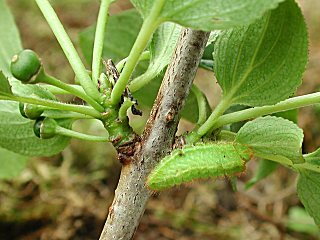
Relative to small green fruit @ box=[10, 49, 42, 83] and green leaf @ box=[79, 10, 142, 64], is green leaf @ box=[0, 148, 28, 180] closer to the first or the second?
green leaf @ box=[79, 10, 142, 64]

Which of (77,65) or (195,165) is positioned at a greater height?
(77,65)

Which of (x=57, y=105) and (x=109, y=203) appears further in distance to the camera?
(x=109, y=203)

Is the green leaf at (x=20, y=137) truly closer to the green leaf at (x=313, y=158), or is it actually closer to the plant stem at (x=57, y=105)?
the plant stem at (x=57, y=105)

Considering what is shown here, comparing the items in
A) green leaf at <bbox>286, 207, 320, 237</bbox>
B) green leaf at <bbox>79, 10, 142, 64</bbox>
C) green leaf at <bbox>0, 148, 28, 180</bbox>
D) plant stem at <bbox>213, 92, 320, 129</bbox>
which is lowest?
green leaf at <bbox>286, 207, 320, 237</bbox>

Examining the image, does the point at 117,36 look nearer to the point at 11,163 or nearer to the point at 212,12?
the point at 11,163

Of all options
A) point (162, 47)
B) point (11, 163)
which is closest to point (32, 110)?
point (162, 47)

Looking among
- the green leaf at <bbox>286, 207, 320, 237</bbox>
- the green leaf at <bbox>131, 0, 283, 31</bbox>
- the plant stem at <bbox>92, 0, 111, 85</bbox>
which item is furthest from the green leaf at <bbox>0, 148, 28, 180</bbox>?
the green leaf at <bbox>286, 207, 320, 237</bbox>

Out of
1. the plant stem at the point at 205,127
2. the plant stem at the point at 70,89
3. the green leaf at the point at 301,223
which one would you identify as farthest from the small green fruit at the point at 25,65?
the green leaf at the point at 301,223
